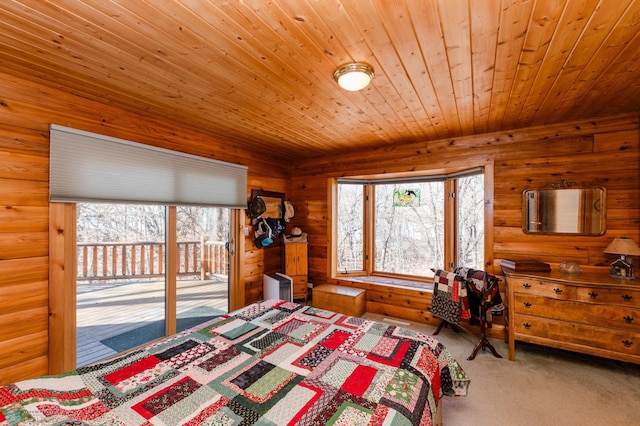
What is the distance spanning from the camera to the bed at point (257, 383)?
1171mm

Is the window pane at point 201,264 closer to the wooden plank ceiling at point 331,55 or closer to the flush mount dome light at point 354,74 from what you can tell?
the wooden plank ceiling at point 331,55

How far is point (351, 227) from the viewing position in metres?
4.59

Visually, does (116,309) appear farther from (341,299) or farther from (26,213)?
(341,299)

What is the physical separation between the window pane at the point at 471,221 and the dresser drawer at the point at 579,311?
83 cm

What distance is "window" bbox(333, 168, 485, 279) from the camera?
373 cm

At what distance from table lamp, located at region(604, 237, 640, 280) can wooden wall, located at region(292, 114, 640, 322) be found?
149 mm

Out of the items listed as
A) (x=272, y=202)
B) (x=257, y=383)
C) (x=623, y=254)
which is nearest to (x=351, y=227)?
(x=272, y=202)

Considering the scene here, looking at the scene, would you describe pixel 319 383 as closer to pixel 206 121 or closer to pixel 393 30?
pixel 393 30

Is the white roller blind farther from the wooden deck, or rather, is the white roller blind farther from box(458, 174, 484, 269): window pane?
box(458, 174, 484, 269): window pane

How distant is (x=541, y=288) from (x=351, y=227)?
2.59 m

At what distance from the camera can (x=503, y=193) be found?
3.22 metres

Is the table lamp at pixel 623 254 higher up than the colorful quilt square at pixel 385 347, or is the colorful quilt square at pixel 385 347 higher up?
the table lamp at pixel 623 254

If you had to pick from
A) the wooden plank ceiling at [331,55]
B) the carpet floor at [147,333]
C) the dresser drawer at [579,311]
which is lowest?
the carpet floor at [147,333]

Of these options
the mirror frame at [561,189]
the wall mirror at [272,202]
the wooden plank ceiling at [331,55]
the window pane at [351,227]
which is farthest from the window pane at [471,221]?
the wall mirror at [272,202]
